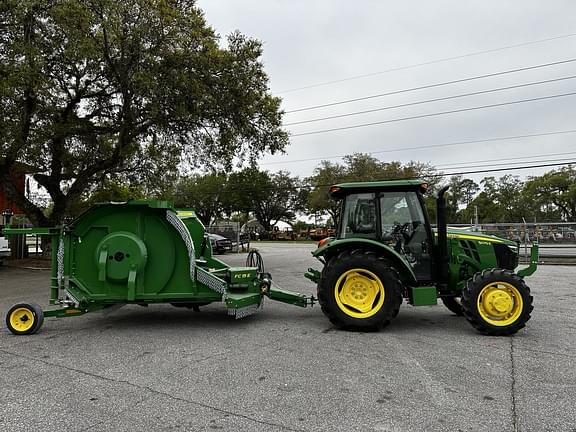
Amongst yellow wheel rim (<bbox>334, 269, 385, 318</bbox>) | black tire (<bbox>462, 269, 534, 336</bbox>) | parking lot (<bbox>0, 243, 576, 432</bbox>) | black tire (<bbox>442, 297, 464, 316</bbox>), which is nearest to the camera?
parking lot (<bbox>0, 243, 576, 432</bbox>)

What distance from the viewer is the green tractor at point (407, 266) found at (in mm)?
5531

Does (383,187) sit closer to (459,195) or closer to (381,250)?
(381,250)

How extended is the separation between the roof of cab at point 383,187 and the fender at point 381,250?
0.77m

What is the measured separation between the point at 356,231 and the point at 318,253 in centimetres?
69

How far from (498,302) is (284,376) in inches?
120

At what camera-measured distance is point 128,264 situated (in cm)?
601

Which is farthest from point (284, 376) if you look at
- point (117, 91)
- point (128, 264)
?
point (117, 91)

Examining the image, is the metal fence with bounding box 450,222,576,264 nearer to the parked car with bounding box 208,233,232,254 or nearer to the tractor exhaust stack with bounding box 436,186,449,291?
the tractor exhaust stack with bounding box 436,186,449,291

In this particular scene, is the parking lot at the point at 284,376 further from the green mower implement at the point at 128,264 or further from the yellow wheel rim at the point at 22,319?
the green mower implement at the point at 128,264

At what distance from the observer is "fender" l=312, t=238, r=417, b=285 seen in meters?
5.92

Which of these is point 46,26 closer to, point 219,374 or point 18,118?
point 18,118

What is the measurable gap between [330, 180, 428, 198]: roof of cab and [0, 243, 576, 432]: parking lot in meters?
1.96

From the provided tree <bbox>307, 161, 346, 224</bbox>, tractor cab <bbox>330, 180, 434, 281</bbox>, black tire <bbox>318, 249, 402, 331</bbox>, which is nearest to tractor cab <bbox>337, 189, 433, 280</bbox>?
tractor cab <bbox>330, 180, 434, 281</bbox>

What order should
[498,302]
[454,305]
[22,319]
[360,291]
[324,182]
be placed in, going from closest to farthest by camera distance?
[498,302], [22,319], [360,291], [454,305], [324,182]
